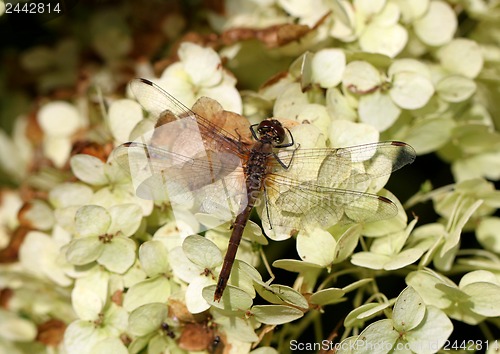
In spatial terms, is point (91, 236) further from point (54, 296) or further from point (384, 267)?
point (384, 267)

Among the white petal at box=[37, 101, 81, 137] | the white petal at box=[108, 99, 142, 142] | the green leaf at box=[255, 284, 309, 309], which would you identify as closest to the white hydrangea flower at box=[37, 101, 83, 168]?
the white petal at box=[37, 101, 81, 137]

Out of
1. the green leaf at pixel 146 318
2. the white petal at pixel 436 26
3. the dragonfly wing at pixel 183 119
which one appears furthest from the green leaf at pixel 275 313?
the white petal at pixel 436 26

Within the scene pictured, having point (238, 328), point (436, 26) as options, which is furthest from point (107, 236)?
point (436, 26)

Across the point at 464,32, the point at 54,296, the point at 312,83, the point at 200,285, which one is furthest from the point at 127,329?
the point at 464,32

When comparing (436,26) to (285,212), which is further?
(436,26)

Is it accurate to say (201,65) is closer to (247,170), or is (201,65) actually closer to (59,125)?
(247,170)

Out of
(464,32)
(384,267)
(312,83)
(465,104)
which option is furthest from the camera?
(464,32)
